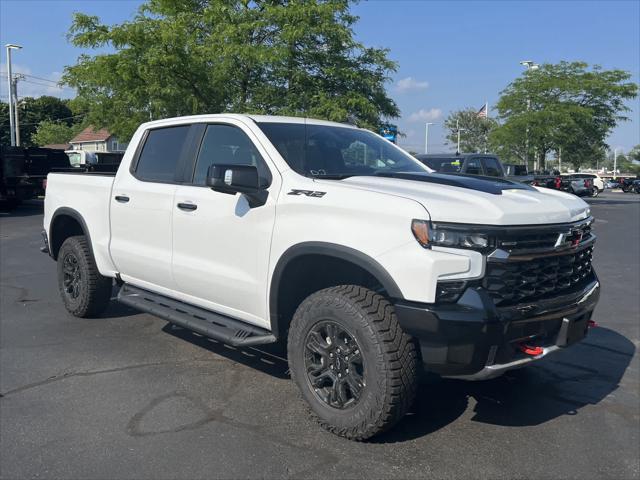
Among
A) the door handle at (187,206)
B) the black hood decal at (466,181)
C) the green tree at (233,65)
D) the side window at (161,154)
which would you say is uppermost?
the green tree at (233,65)

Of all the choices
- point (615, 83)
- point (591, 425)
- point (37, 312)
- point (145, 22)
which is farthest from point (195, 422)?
point (615, 83)

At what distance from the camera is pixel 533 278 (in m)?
3.41

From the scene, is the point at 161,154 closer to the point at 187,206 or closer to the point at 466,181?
the point at 187,206

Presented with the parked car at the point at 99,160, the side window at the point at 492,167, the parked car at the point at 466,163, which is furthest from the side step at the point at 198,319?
the side window at the point at 492,167

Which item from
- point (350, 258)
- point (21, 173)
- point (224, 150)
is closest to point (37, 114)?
point (21, 173)

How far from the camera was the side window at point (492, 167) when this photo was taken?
15.5 m

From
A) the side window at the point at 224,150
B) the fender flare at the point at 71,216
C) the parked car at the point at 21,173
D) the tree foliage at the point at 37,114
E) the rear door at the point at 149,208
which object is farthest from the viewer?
the tree foliage at the point at 37,114

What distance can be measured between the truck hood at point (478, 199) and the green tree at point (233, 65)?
11.8 meters

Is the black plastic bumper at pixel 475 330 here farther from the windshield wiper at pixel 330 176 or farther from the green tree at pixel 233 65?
the green tree at pixel 233 65

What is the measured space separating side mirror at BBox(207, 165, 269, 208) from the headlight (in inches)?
47.5

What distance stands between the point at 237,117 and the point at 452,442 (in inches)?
106

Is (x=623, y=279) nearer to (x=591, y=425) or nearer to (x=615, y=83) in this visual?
(x=591, y=425)

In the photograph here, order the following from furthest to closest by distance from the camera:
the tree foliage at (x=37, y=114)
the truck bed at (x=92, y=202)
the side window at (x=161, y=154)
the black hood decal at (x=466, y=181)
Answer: the tree foliage at (x=37, y=114) → the truck bed at (x=92, y=202) → the side window at (x=161, y=154) → the black hood decal at (x=466, y=181)

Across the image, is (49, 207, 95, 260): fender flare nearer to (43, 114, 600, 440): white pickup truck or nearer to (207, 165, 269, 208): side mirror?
(43, 114, 600, 440): white pickup truck
